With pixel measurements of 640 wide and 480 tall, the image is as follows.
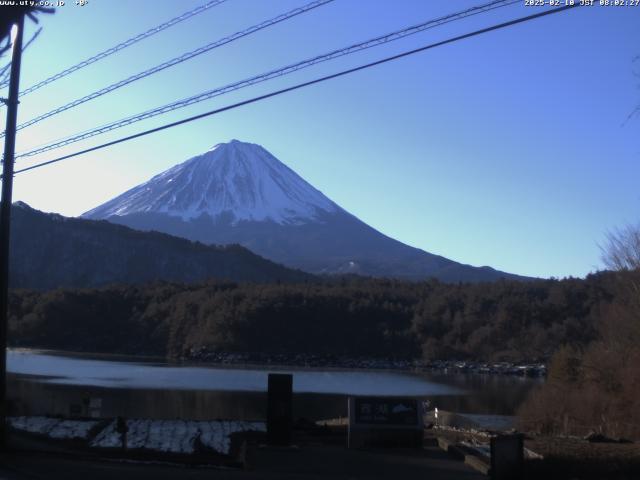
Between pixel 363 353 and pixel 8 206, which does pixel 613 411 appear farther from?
pixel 363 353

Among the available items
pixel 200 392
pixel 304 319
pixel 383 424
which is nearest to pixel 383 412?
pixel 383 424

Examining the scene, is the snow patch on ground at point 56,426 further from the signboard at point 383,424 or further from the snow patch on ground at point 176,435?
the signboard at point 383,424

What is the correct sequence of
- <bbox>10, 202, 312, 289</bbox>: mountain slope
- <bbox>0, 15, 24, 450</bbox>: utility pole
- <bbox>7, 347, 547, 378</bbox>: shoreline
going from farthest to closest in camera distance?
<bbox>10, 202, 312, 289</bbox>: mountain slope → <bbox>7, 347, 547, 378</bbox>: shoreline → <bbox>0, 15, 24, 450</bbox>: utility pole

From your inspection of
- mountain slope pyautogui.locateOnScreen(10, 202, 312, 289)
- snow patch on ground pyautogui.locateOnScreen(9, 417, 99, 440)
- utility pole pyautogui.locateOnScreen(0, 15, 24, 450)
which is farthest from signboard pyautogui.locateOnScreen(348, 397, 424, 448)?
mountain slope pyautogui.locateOnScreen(10, 202, 312, 289)

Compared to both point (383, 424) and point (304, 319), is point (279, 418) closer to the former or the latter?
point (383, 424)

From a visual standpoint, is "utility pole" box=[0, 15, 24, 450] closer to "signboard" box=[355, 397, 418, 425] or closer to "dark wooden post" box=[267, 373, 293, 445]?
"dark wooden post" box=[267, 373, 293, 445]

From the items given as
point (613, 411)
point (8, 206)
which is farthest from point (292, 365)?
point (8, 206)
